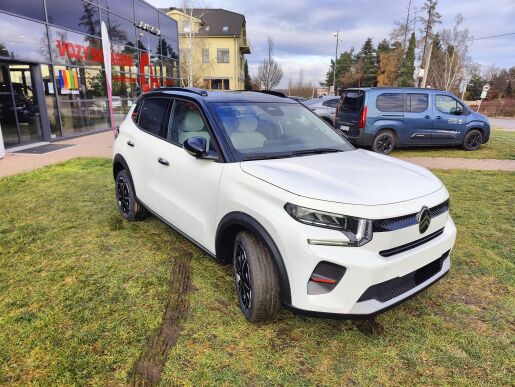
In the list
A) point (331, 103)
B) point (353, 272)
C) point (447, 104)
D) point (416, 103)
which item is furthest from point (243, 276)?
point (331, 103)

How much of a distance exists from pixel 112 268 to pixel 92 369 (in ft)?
4.53

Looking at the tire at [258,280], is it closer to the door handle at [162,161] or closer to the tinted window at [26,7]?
the door handle at [162,161]

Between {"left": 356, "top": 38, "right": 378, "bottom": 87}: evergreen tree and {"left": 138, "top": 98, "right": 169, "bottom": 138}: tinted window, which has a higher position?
{"left": 356, "top": 38, "right": 378, "bottom": 87}: evergreen tree

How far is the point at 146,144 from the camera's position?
13.0ft

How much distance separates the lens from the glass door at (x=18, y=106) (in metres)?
10.2

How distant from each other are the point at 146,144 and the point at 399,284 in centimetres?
287

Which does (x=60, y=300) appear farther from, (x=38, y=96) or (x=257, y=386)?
(x=38, y=96)

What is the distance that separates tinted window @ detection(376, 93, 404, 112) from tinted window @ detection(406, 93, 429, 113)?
18 cm

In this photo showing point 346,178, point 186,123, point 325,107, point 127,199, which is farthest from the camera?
point 325,107

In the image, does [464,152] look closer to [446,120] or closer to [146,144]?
[446,120]

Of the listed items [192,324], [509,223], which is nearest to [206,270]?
[192,324]

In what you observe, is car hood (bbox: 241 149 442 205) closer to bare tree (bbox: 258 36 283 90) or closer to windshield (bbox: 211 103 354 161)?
windshield (bbox: 211 103 354 161)

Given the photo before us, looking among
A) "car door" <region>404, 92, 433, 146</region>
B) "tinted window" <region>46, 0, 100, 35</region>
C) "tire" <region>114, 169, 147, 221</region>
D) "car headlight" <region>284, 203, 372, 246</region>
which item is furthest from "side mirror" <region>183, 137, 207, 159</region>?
"tinted window" <region>46, 0, 100, 35</region>

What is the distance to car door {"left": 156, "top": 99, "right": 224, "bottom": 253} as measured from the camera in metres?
2.95
